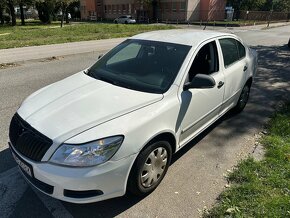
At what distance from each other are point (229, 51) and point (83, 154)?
306 centimetres

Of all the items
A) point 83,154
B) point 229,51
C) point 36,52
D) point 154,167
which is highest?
point 229,51

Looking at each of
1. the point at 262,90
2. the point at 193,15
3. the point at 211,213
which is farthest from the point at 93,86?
the point at 193,15

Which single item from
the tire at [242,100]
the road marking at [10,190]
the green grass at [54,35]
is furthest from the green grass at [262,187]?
the green grass at [54,35]

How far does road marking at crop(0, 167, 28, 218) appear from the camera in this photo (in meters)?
2.84

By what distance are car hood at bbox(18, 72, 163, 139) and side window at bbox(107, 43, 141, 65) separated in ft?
2.09

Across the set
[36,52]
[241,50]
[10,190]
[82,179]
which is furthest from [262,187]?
[36,52]

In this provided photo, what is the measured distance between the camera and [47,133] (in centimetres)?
256

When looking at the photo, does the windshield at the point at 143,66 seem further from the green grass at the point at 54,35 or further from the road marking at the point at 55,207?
the green grass at the point at 54,35

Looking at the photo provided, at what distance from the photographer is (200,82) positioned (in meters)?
3.24

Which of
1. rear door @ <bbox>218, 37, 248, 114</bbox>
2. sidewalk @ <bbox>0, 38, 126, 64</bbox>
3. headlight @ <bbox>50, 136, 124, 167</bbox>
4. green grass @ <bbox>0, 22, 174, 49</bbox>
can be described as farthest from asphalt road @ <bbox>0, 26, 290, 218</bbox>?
green grass @ <bbox>0, 22, 174, 49</bbox>

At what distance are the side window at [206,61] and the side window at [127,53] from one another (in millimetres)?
882

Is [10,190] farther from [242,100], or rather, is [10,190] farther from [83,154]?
[242,100]

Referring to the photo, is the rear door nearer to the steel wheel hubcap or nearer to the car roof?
the car roof

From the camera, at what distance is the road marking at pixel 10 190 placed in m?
2.84
